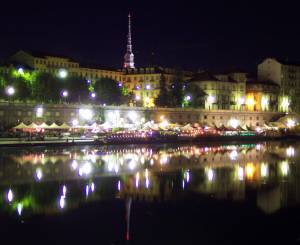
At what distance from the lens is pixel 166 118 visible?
95.6 metres

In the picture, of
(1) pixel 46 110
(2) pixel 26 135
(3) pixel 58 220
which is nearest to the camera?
(3) pixel 58 220

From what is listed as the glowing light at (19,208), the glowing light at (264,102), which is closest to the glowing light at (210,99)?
the glowing light at (264,102)

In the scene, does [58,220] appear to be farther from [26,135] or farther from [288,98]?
[288,98]

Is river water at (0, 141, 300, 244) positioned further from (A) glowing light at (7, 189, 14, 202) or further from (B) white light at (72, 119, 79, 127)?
(B) white light at (72, 119, 79, 127)

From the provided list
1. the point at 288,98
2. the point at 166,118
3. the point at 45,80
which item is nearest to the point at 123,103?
the point at 166,118

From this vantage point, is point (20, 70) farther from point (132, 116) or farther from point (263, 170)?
point (263, 170)

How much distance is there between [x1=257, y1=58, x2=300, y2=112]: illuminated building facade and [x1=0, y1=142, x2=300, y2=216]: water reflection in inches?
3167

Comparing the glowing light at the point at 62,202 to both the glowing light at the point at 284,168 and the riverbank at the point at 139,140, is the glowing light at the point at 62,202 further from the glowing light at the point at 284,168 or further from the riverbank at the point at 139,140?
the riverbank at the point at 139,140

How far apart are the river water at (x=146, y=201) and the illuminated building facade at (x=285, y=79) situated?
3506 inches

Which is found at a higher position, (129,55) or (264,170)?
(129,55)

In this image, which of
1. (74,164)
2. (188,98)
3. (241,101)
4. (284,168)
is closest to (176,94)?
(188,98)

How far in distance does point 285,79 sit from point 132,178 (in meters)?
104

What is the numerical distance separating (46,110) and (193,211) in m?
53.4

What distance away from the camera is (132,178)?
36.5 metres
